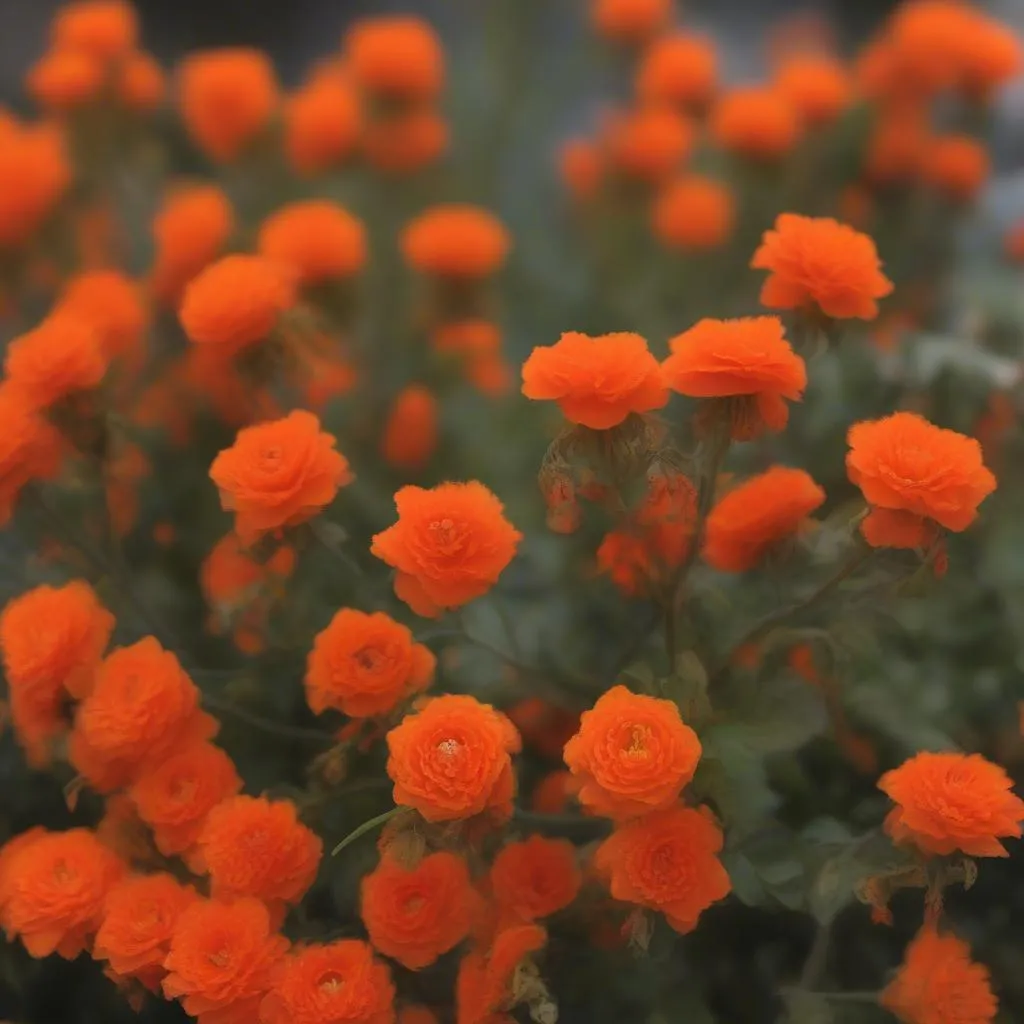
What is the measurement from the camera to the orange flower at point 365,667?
486mm

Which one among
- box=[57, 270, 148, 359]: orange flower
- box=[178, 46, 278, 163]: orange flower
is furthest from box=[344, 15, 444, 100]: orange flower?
box=[57, 270, 148, 359]: orange flower

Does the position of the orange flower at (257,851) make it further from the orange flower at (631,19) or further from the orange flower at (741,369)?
the orange flower at (631,19)

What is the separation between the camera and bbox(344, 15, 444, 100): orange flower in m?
0.91

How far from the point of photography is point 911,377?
0.73m

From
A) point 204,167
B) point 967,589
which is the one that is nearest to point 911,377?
point 967,589

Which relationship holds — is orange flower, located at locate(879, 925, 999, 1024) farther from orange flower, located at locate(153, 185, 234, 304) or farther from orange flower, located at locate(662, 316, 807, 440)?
orange flower, located at locate(153, 185, 234, 304)

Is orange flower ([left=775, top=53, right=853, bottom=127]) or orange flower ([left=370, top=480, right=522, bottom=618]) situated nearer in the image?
orange flower ([left=370, top=480, right=522, bottom=618])

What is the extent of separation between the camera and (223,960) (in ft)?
1.50

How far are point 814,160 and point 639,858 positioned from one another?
0.71 metres

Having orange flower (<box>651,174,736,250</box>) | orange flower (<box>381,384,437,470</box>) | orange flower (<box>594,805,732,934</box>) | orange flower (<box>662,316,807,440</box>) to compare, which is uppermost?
orange flower (<box>662,316,807,440</box>)

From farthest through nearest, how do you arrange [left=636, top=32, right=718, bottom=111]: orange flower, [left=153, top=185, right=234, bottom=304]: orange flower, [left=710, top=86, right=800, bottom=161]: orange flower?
[left=636, top=32, right=718, bottom=111]: orange flower
[left=710, top=86, right=800, bottom=161]: orange flower
[left=153, top=185, right=234, bottom=304]: orange flower

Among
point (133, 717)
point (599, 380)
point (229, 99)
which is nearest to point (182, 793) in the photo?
point (133, 717)

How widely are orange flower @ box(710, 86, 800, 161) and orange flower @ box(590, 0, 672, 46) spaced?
0.53 ft

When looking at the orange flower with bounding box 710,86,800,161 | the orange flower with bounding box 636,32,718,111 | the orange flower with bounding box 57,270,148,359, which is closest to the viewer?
the orange flower with bounding box 57,270,148,359
